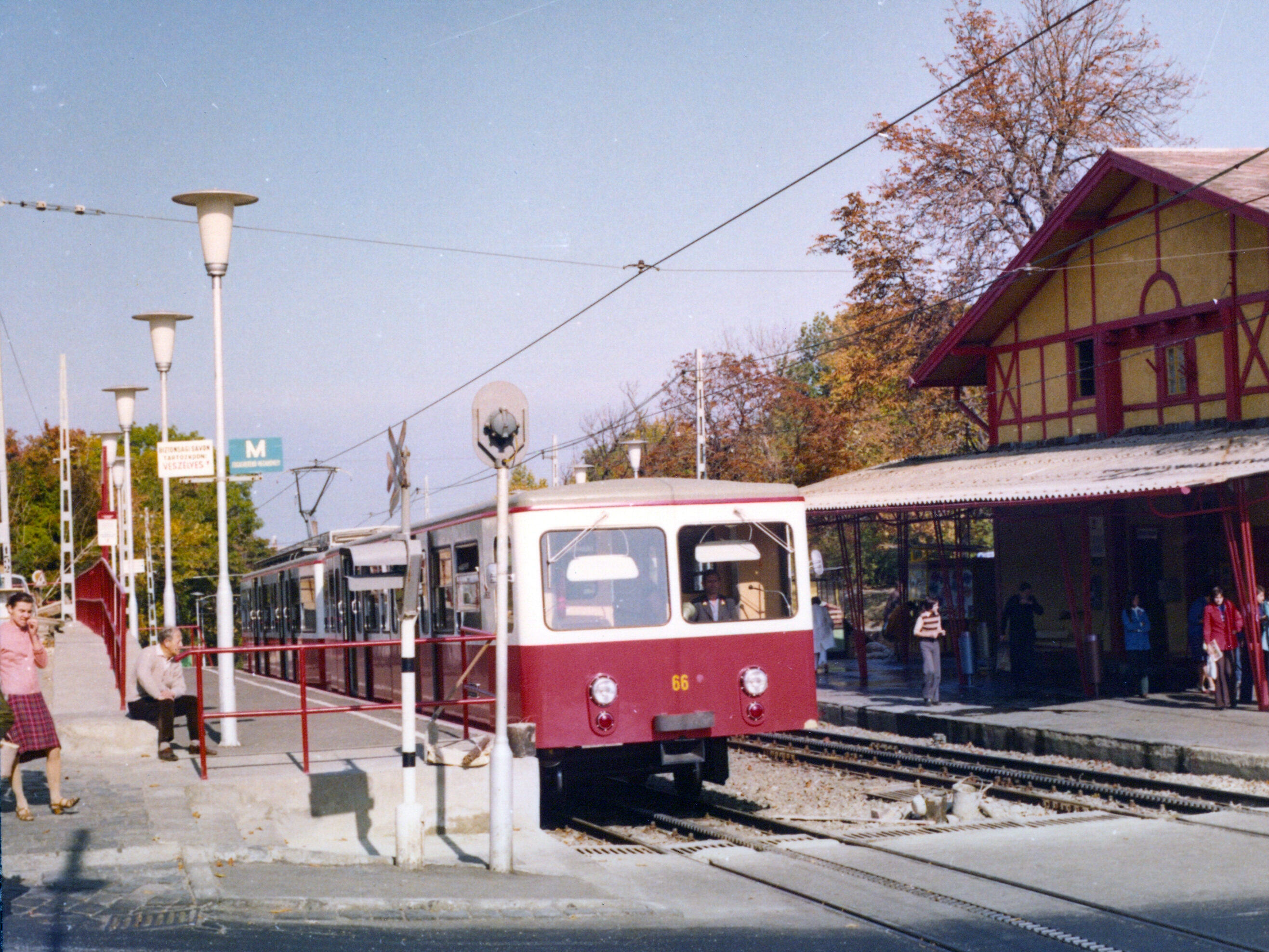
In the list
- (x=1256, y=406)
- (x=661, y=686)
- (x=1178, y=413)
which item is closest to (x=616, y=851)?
(x=661, y=686)

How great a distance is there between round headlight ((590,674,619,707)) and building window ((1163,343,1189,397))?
1485 cm

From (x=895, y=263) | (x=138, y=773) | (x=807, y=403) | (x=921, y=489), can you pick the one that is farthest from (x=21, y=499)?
(x=138, y=773)

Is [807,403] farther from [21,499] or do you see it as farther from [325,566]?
[21,499]

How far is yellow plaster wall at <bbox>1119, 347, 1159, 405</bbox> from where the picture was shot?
78.9 feet

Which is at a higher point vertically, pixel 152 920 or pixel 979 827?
pixel 152 920

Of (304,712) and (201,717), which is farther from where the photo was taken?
(304,712)

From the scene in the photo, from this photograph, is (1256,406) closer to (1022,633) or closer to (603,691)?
(1022,633)

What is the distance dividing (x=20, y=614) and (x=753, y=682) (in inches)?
231

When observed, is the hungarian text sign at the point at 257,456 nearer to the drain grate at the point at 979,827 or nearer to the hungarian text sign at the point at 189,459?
the hungarian text sign at the point at 189,459

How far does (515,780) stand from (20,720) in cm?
363

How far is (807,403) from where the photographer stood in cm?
4672

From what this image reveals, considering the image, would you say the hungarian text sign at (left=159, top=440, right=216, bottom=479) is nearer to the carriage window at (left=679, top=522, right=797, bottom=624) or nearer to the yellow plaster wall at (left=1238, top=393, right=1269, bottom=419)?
the carriage window at (left=679, top=522, right=797, bottom=624)

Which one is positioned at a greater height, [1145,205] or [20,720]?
[1145,205]

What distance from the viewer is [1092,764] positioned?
52.5ft
